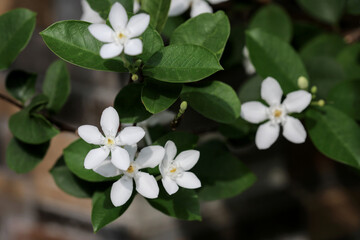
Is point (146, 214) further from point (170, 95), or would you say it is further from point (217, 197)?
point (170, 95)

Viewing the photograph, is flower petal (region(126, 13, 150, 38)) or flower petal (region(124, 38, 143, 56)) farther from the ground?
flower petal (region(126, 13, 150, 38))

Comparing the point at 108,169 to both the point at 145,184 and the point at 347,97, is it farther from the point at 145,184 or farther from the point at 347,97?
the point at 347,97

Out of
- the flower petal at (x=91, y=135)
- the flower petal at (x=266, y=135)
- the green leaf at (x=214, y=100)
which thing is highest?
the flower petal at (x=91, y=135)

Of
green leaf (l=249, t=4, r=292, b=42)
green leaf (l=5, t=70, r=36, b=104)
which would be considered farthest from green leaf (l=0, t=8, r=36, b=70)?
green leaf (l=249, t=4, r=292, b=42)

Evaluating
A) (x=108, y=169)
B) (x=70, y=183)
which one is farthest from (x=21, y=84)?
(x=108, y=169)

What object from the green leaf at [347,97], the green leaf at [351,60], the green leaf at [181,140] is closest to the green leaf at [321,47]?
the green leaf at [351,60]

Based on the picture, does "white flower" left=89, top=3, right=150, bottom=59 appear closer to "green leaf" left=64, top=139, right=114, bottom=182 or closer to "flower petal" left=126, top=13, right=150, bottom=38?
"flower petal" left=126, top=13, right=150, bottom=38

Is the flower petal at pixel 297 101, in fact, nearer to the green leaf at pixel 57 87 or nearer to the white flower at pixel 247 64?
the white flower at pixel 247 64
